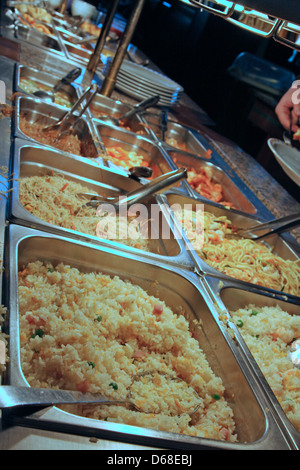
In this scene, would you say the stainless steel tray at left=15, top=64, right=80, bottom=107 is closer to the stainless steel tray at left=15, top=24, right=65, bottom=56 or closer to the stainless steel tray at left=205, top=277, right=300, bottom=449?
the stainless steel tray at left=15, top=24, right=65, bottom=56

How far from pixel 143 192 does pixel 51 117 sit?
3.79 ft

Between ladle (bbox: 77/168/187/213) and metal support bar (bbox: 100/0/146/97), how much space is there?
165cm

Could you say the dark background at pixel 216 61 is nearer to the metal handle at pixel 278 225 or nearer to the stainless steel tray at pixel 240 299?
the metal handle at pixel 278 225

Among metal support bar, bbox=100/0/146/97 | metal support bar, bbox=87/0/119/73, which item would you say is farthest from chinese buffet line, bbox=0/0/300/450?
metal support bar, bbox=87/0/119/73

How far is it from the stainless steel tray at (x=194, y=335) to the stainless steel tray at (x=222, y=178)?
1.39 m

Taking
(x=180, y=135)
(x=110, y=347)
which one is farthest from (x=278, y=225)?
(x=180, y=135)

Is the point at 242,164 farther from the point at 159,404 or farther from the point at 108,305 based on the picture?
the point at 159,404

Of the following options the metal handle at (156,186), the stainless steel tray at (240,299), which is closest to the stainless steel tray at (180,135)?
the metal handle at (156,186)

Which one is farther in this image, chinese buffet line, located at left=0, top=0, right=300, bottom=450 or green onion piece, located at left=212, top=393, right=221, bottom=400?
green onion piece, located at left=212, top=393, right=221, bottom=400

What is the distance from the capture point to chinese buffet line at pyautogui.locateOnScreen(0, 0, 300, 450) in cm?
110

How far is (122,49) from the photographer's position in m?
3.10

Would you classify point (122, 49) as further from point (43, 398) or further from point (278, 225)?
point (43, 398)
